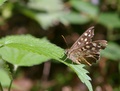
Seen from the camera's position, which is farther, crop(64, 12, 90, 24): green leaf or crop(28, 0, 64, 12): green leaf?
crop(64, 12, 90, 24): green leaf

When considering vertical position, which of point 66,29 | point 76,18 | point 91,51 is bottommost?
point 66,29

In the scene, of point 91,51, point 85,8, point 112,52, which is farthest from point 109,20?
point 91,51

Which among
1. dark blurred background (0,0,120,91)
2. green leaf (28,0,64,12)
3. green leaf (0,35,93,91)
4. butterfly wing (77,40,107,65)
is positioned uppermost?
green leaf (0,35,93,91)

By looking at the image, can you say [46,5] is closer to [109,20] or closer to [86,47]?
[109,20]

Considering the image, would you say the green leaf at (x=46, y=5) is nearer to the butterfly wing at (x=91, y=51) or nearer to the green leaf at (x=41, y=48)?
the butterfly wing at (x=91, y=51)

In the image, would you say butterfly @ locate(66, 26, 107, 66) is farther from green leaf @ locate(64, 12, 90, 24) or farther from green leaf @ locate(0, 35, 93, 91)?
green leaf @ locate(64, 12, 90, 24)

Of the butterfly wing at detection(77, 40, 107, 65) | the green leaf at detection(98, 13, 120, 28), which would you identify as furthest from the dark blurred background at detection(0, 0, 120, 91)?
the butterfly wing at detection(77, 40, 107, 65)

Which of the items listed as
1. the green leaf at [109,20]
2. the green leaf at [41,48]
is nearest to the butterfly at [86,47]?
the green leaf at [41,48]

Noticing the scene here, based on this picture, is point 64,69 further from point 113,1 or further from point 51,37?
point 113,1
